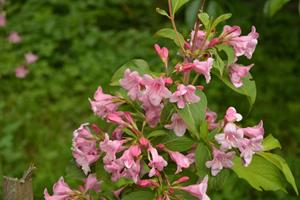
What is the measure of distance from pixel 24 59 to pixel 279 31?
84.5 inches

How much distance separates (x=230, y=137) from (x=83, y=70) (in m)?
3.70

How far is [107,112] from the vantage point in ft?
5.47

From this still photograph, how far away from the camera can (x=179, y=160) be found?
64.0 inches

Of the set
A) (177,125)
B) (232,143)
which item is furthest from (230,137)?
(177,125)

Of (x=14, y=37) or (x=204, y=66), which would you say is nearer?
(x=204, y=66)

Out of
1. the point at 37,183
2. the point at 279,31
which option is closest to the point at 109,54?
the point at 279,31

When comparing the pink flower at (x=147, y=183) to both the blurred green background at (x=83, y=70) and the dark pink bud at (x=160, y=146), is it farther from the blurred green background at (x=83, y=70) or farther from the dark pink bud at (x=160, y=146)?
the blurred green background at (x=83, y=70)

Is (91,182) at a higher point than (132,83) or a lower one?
lower

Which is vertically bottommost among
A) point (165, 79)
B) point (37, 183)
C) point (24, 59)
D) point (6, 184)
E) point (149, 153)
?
point (24, 59)

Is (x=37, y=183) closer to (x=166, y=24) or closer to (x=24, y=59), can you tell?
(x=24, y=59)

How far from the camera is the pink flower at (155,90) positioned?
1.53m

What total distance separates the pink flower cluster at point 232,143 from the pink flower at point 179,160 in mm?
54

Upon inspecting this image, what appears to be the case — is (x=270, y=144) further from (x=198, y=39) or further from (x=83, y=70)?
(x=83, y=70)

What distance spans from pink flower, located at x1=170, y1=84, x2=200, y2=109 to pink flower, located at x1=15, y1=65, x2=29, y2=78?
368cm
